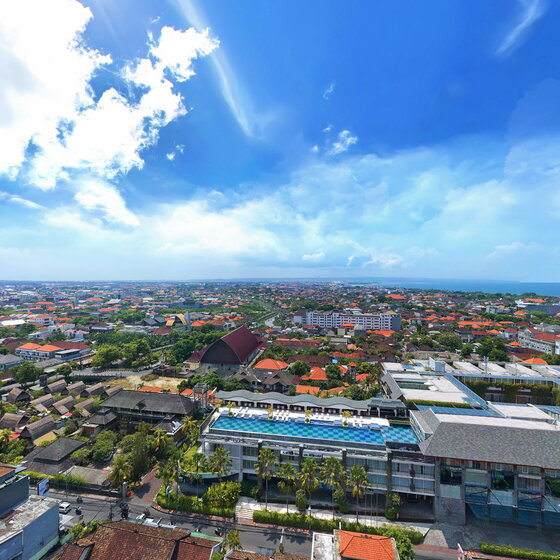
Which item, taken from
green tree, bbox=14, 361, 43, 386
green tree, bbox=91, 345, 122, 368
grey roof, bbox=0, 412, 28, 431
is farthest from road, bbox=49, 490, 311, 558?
green tree, bbox=91, 345, 122, 368

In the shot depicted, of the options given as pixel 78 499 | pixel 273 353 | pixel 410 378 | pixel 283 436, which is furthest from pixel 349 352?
pixel 78 499

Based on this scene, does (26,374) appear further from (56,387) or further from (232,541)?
(232,541)

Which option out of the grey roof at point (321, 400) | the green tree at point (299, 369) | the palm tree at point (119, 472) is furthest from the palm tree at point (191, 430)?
the green tree at point (299, 369)

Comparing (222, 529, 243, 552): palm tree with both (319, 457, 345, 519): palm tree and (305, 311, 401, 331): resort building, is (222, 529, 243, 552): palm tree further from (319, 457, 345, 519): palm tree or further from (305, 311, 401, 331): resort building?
(305, 311, 401, 331): resort building

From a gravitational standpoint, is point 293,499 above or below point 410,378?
below

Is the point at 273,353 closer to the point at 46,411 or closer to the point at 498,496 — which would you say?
the point at 46,411
